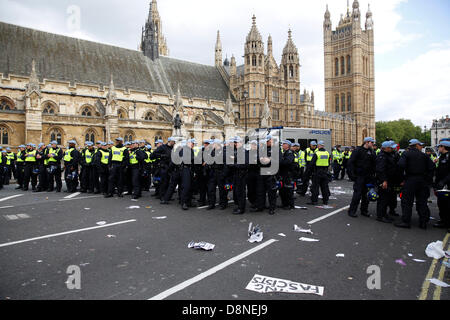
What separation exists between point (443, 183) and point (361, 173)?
184cm

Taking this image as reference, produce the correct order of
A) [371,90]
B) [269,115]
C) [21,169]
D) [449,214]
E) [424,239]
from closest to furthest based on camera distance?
[424,239] < [449,214] < [21,169] < [269,115] < [371,90]

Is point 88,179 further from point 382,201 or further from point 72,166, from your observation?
point 382,201

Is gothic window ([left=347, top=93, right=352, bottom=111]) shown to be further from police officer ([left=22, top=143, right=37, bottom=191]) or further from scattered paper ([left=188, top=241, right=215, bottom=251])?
scattered paper ([left=188, top=241, right=215, bottom=251])

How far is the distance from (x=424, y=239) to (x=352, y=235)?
4.66ft

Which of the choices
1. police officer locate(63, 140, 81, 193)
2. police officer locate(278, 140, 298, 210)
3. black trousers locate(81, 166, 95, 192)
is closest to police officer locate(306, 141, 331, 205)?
police officer locate(278, 140, 298, 210)

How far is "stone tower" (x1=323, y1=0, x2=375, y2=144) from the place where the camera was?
8656cm

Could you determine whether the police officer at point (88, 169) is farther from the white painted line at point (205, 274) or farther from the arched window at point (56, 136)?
the arched window at point (56, 136)

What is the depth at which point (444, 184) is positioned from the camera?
6.94m

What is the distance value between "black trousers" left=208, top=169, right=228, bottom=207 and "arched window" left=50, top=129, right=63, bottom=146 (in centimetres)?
2321

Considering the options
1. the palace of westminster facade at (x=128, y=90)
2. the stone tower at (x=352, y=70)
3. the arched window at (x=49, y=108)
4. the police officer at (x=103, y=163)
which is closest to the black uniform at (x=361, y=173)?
the police officer at (x=103, y=163)

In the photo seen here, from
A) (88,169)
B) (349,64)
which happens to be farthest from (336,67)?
(88,169)

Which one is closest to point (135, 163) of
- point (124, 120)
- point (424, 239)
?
point (424, 239)
